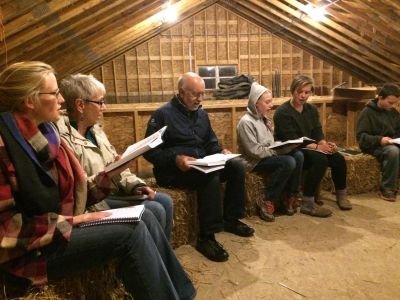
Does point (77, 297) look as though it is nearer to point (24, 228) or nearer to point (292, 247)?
point (24, 228)

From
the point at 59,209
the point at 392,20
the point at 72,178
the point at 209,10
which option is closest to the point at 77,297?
the point at 59,209

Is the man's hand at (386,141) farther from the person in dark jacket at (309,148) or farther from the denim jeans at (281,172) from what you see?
the denim jeans at (281,172)

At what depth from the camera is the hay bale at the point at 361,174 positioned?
143 inches

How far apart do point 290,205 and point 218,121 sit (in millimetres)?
2520

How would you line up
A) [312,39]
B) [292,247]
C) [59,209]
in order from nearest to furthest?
[59,209], [292,247], [312,39]

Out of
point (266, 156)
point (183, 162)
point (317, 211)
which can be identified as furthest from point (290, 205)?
point (183, 162)

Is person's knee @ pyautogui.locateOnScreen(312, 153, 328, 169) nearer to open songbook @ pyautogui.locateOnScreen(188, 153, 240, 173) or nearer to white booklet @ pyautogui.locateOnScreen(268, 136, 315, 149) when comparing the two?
white booklet @ pyautogui.locateOnScreen(268, 136, 315, 149)

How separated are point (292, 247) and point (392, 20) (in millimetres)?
3486

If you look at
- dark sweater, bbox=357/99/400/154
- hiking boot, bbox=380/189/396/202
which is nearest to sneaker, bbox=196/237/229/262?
hiking boot, bbox=380/189/396/202

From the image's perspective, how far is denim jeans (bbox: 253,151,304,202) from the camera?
298 cm

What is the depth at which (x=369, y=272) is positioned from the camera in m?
2.18

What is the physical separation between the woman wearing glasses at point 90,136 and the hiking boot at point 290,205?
1479 mm

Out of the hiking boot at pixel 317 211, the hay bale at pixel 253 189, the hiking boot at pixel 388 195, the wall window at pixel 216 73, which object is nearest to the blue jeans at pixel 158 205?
the hay bale at pixel 253 189

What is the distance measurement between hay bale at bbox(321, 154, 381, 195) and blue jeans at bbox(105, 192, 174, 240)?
2.18 m
